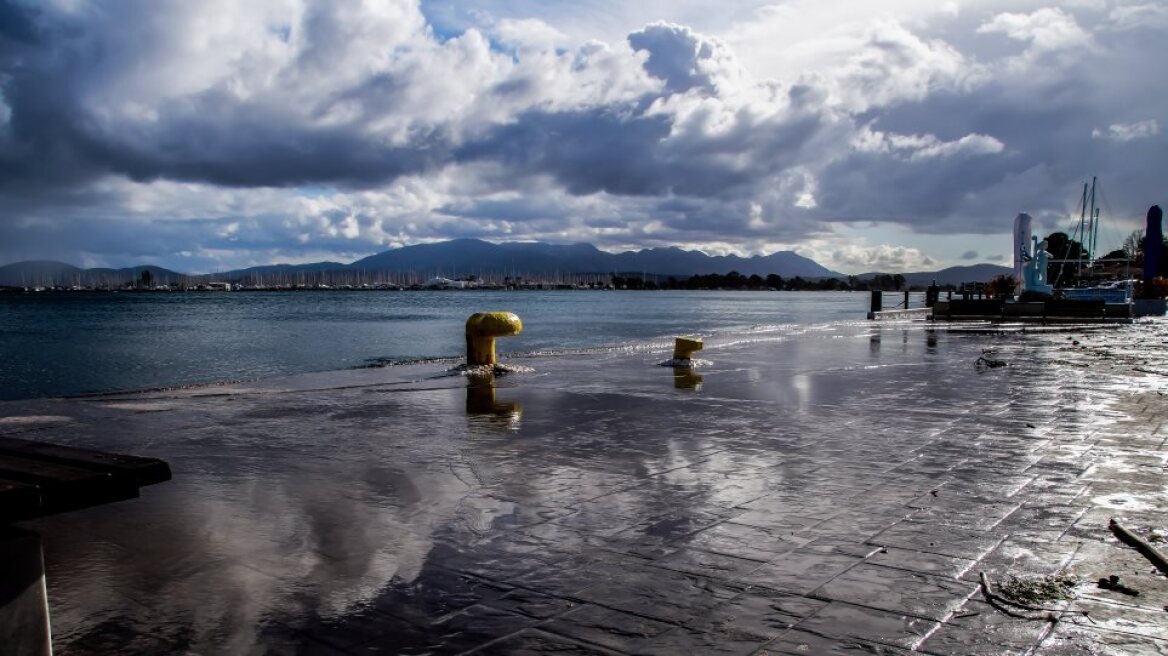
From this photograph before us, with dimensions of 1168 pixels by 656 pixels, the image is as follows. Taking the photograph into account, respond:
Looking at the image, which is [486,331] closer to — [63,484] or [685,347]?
[685,347]

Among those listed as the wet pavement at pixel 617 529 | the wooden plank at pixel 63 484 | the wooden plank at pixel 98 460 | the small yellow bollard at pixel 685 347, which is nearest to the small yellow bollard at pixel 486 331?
the small yellow bollard at pixel 685 347

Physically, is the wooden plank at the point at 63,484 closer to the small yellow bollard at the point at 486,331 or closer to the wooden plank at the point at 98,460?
the wooden plank at the point at 98,460

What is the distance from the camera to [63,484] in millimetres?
2807

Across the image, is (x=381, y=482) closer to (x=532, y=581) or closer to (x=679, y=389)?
(x=532, y=581)

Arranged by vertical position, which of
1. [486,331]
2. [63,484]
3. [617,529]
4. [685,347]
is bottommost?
[617,529]

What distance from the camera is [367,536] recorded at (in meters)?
4.82

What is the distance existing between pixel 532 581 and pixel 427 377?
10898 millimetres

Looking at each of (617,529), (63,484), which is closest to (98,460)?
(63,484)

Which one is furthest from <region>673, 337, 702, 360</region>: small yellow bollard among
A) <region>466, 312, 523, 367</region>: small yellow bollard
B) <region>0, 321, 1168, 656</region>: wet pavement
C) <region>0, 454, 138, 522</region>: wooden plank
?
<region>0, 454, 138, 522</region>: wooden plank

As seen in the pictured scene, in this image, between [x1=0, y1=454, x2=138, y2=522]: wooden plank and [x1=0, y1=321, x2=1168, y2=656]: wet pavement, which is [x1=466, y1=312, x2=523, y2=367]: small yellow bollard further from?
[x1=0, y1=454, x2=138, y2=522]: wooden plank

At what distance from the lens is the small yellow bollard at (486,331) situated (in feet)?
47.9

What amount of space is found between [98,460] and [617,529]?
2.80 metres

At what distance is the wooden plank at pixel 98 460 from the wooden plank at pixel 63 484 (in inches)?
1.2

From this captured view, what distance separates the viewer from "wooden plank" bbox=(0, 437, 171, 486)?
3.01 m
